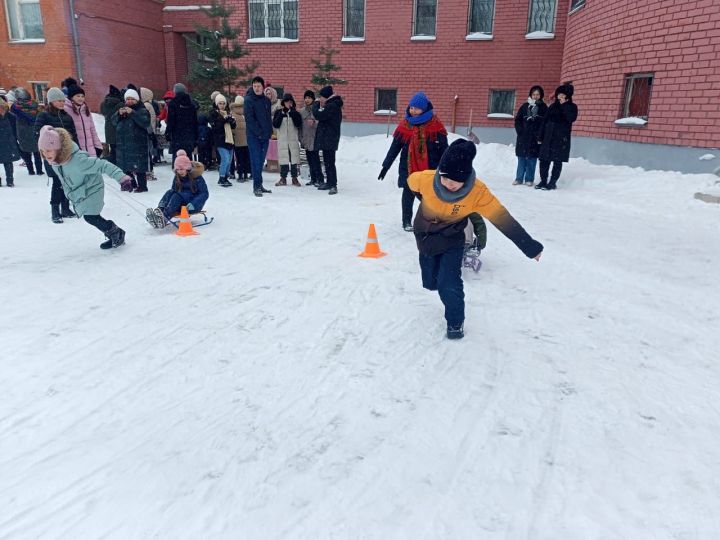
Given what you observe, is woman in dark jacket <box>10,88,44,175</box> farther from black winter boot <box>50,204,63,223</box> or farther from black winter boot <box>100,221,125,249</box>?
black winter boot <box>100,221,125,249</box>

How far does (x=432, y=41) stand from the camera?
16734mm

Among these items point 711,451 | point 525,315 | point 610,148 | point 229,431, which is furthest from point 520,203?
point 229,431

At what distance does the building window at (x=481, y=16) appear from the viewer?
16.3 m

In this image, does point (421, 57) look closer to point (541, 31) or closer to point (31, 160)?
point (541, 31)

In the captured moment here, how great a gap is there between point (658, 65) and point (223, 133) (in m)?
8.74

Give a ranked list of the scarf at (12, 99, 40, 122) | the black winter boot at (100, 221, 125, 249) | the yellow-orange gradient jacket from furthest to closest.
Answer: the scarf at (12, 99, 40, 122) → the black winter boot at (100, 221, 125, 249) → the yellow-orange gradient jacket

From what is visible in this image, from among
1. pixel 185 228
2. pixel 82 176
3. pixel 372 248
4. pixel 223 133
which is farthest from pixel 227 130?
pixel 372 248

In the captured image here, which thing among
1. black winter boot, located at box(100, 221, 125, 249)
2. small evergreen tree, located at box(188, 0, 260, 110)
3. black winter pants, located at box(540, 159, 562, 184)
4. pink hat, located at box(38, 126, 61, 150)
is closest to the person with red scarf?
black winter boot, located at box(100, 221, 125, 249)

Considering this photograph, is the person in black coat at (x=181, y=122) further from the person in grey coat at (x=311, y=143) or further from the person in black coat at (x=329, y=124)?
the person in black coat at (x=329, y=124)

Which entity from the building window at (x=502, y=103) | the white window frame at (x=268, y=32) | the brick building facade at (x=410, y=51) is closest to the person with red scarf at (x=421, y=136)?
the brick building facade at (x=410, y=51)

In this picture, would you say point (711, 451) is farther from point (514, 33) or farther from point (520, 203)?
point (514, 33)

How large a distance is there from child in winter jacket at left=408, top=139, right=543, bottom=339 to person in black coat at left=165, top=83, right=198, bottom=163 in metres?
7.44

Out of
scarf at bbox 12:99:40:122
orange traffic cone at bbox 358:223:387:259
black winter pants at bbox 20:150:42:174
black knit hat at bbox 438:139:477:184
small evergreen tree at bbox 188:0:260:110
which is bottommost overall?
orange traffic cone at bbox 358:223:387:259

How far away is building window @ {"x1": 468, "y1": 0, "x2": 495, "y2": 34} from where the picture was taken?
640 inches
